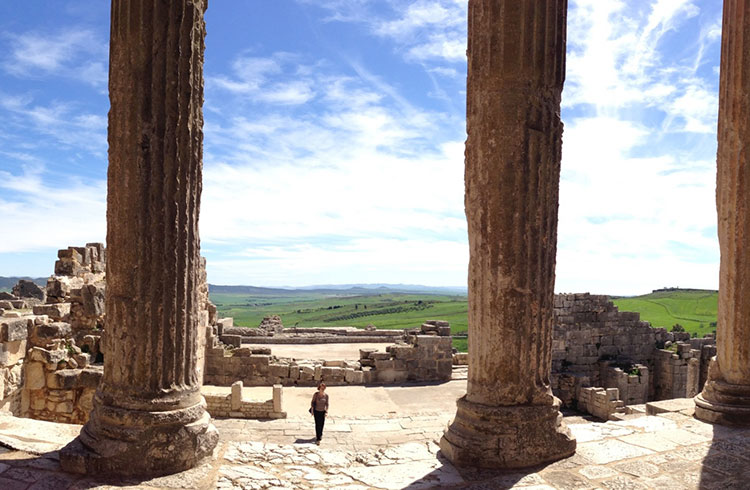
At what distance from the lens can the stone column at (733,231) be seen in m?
7.39

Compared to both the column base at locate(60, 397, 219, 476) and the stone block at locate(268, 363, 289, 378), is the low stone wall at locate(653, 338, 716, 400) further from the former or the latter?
the column base at locate(60, 397, 219, 476)

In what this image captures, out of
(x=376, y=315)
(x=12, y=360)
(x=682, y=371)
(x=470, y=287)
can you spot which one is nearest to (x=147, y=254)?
(x=470, y=287)

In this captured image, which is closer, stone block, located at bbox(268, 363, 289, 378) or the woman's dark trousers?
the woman's dark trousers

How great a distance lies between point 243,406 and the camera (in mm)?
14016

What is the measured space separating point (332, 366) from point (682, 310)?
122 ft

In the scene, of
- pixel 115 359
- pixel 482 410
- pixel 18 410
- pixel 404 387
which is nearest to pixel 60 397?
pixel 18 410

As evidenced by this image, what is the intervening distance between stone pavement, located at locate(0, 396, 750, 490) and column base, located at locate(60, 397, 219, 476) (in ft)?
0.39

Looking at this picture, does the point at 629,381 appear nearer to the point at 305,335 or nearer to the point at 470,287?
the point at 305,335

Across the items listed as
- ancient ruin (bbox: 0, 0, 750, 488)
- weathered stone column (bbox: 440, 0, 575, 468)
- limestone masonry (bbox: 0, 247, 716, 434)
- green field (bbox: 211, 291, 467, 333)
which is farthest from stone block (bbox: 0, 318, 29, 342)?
green field (bbox: 211, 291, 467, 333)

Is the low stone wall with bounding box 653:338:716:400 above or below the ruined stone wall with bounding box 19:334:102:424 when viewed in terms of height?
below

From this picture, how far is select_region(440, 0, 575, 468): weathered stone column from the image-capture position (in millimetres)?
5430

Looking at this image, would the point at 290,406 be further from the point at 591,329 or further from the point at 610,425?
the point at 591,329

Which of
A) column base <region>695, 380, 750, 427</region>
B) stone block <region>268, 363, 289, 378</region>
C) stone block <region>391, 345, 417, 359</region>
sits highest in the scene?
column base <region>695, 380, 750, 427</region>

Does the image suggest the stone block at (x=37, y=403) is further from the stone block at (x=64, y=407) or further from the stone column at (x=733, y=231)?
the stone column at (x=733, y=231)
